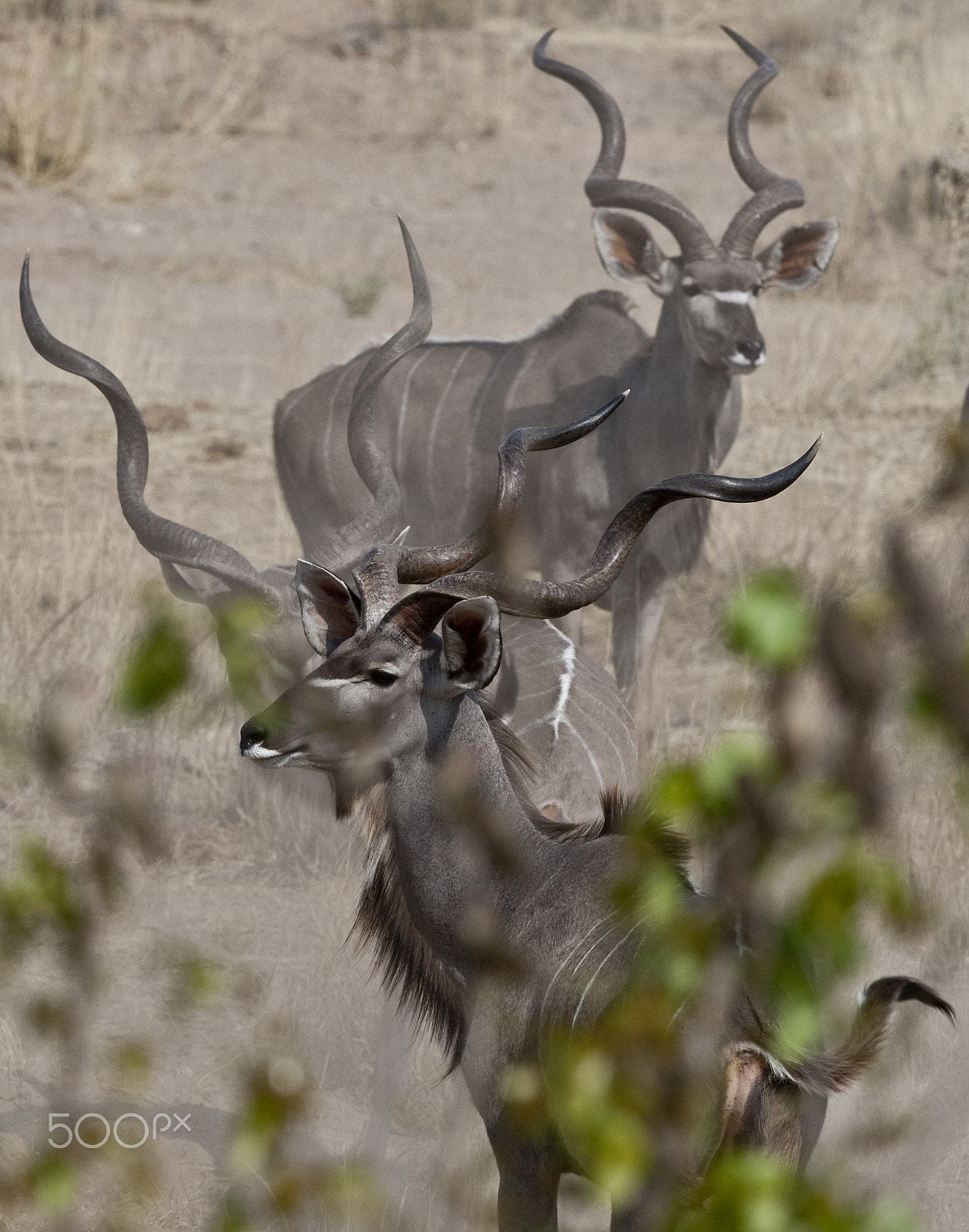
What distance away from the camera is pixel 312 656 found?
4047 millimetres

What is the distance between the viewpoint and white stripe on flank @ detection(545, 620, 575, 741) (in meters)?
4.10

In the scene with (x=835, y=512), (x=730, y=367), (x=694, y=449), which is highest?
(x=730, y=367)

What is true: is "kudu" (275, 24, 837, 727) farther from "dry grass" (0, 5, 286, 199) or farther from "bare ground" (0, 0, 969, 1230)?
"dry grass" (0, 5, 286, 199)

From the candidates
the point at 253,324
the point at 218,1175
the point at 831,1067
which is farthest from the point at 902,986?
the point at 253,324

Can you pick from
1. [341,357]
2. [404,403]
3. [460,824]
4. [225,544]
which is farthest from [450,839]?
[341,357]

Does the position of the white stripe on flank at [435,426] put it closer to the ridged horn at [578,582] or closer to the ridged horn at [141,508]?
the ridged horn at [141,508]

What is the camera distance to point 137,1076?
5.39ft

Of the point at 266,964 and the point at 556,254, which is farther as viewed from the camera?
the point at 556,254

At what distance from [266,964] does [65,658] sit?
1.79 metres

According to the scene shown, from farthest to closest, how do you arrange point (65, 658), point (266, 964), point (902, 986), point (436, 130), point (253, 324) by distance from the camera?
1. point (436, 130)
2. point (253, 324)
3. point (65, 658)
4. point (266, 964)
5. point (902, 986)

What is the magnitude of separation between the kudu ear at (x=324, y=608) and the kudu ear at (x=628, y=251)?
324 cm

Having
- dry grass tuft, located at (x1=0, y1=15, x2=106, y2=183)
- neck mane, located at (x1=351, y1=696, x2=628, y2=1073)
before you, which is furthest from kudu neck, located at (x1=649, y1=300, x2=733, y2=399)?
dry grass tuft, located at (x1=0, y1=15, x2=106, y2=183)

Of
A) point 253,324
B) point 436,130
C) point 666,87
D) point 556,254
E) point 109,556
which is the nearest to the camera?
point 109,556

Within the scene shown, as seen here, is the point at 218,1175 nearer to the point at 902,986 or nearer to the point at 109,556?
the point at 902,986
